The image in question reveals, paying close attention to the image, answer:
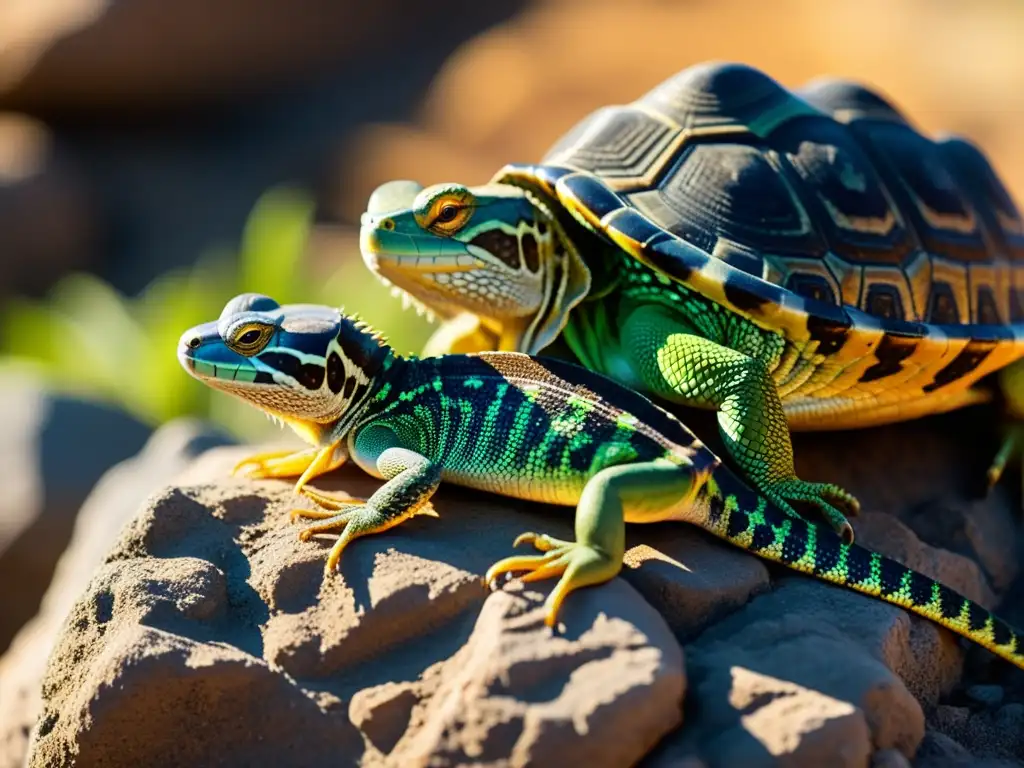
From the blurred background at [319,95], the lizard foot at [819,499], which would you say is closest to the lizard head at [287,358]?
the lizard foot at [819,499]

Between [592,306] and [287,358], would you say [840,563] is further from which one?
[287,358]

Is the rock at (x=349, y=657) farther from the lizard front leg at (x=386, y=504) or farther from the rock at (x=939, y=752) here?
the rock at (x=939, y=752)

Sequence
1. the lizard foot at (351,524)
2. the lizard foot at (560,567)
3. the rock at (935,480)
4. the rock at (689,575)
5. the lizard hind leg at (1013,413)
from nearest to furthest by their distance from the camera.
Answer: the lizard foot at (560,567) → the rock at (689,575) → the lizard foot at (351,524) → the rock at (935,480) → the lizard hind leg at (1013,413)

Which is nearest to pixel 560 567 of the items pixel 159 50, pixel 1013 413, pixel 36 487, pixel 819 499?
pixel 819 499

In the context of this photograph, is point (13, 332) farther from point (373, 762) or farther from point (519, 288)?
point (373, 762)

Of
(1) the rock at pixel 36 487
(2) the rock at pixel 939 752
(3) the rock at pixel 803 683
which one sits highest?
(3) the rock at pixel 803 683

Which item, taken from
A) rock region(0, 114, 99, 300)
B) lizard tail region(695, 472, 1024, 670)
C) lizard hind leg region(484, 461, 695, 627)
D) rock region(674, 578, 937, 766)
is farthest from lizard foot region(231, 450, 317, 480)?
rock region(0, 114, 99, 300)

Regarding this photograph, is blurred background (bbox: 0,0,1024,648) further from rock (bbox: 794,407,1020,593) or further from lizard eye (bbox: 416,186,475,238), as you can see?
rock (bbox: 794,407,1020,593)
